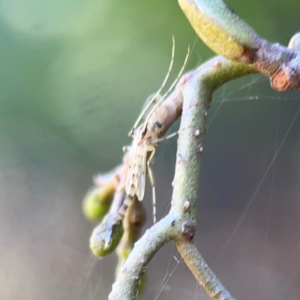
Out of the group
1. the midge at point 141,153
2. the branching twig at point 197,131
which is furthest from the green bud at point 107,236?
the branching twig at point 197,131

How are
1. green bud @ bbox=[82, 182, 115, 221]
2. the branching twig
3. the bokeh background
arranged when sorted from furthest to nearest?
1. the bokeh background
2. green bud @ bbox=[82, 182, 115, 221]
3. the branching twig

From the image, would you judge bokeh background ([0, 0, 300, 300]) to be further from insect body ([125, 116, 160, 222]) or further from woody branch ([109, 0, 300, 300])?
woody branch ([109, 0, 300, 300])

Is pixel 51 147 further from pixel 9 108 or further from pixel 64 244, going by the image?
pixel 64 244

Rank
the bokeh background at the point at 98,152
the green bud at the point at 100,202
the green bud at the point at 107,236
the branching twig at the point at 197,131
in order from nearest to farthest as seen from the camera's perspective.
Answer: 1. the branching twig at the point at 197,131
2. the green bud at the point at 107,236
3. the green bud at the point at 100,202
4. the bokeh background at the point at 98,152

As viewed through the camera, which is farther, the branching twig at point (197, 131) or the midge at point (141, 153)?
the midge at point (141, 153)

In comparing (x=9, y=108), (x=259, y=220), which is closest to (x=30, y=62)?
(x=9, y=108)

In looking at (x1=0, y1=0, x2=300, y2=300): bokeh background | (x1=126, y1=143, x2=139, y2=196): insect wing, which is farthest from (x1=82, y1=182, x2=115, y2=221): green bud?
(x1=0, y1=0, x2=300, y2=300): bokeh background

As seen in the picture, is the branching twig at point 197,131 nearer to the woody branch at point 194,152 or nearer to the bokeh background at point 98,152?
the woody branch at point 194,152

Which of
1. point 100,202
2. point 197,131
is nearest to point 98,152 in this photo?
point 100,202
